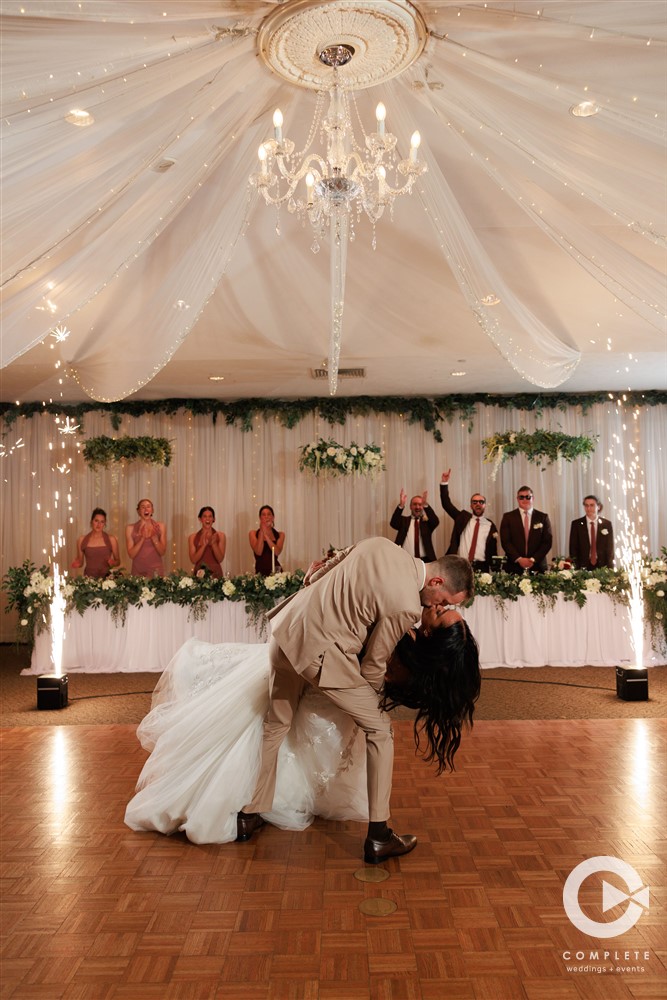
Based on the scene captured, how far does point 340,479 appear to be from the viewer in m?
11.1

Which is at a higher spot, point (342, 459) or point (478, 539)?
point (342, 459)

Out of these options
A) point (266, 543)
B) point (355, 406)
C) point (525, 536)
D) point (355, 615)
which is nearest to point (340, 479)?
point (355, 406)

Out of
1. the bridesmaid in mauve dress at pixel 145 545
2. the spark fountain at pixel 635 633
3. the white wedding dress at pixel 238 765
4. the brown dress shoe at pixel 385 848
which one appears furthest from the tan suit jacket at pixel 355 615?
the bridesmaid in mauve dress at pixel 145 545

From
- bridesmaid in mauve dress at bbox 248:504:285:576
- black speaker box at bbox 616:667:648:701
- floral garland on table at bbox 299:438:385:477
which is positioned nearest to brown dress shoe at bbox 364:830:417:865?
black speaker box at bbox 616:667:648:701

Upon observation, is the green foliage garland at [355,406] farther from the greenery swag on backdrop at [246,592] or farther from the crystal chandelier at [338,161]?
the crystal chandelier at [338,161]

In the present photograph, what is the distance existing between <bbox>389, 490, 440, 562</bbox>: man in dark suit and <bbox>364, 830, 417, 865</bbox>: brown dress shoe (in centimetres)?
605

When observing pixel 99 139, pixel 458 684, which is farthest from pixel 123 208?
pixel 458 684

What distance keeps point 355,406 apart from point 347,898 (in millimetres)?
8325

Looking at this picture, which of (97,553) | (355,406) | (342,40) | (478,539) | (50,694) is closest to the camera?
(342,40)

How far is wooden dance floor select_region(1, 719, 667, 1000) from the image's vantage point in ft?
8.36

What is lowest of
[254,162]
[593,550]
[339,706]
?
[339,706]

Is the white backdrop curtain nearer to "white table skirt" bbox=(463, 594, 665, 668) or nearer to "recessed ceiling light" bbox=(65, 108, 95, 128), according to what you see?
"white table skirt" bbox=(463, 594, 665, 668)

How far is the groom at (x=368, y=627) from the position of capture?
321 cm

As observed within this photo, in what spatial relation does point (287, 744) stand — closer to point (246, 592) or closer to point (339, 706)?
point (339, 706)
